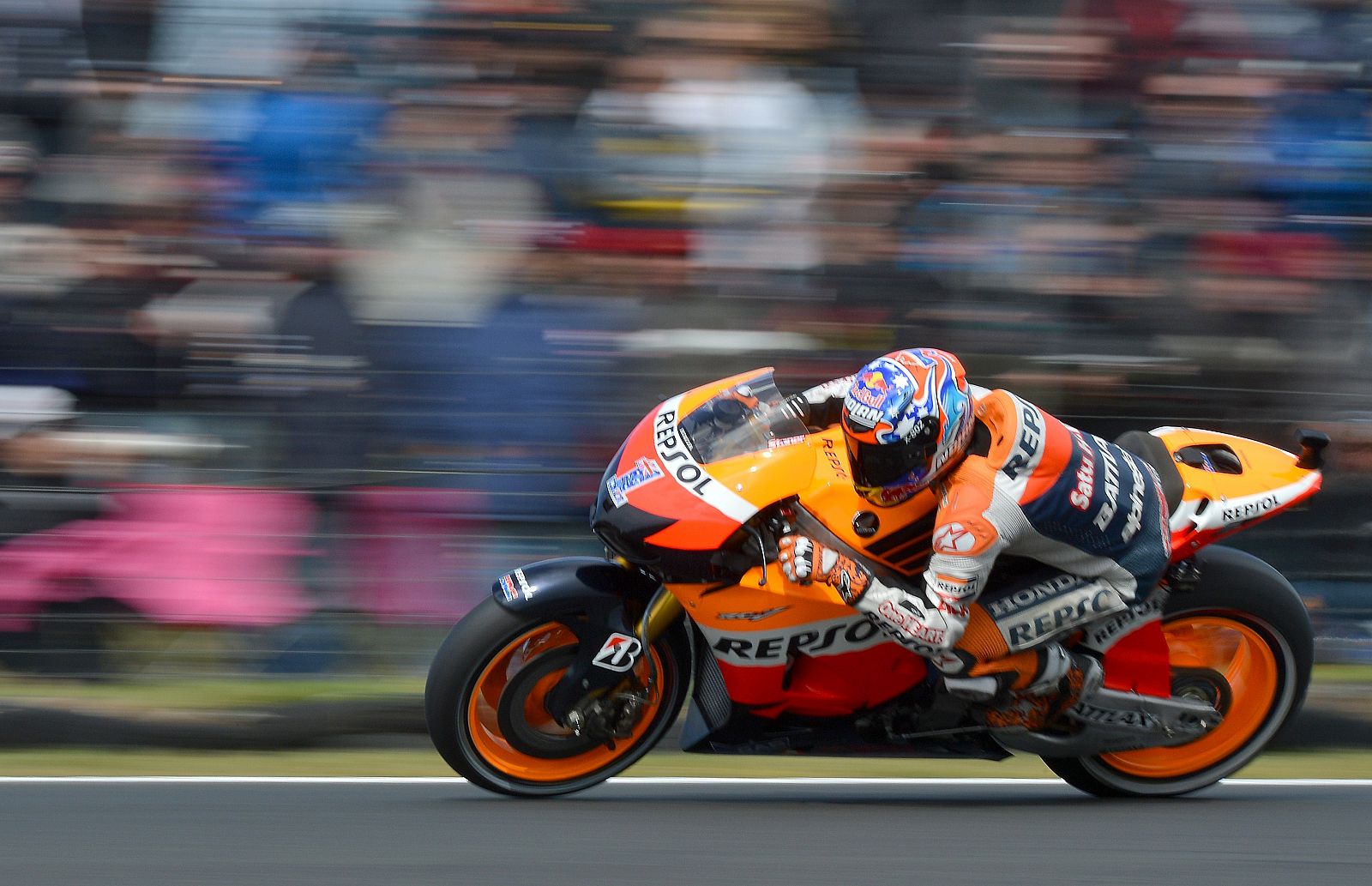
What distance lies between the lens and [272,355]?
593 centimetres

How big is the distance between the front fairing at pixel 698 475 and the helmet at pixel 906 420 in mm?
244

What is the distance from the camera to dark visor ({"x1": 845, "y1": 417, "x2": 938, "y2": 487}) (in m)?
4.21

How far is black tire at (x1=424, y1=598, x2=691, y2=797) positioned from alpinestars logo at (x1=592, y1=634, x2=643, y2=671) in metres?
0.10

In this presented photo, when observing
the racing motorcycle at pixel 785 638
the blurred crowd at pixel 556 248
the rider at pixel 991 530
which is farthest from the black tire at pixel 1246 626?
the blurred crowd at pixel 556 248

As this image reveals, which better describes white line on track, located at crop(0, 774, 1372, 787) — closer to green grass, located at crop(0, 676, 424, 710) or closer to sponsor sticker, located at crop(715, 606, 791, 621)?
green grass, located at crop(0, 676, 424, 710)

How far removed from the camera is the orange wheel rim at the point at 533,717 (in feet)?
15.5

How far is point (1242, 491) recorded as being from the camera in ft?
15.5

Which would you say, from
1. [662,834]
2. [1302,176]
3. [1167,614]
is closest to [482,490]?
[662,834]

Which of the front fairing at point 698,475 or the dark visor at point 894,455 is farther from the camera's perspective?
the front fairing at point 698,475

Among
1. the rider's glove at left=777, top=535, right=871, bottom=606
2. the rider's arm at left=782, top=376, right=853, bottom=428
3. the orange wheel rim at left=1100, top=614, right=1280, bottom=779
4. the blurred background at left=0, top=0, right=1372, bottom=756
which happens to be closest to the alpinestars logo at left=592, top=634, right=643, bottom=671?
the rider's glove at left=777, top=535, right=871, bottom=606

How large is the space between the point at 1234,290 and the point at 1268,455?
1.46 meters

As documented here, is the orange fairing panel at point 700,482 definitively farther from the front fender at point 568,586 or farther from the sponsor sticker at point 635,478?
the front fender at point 568,586

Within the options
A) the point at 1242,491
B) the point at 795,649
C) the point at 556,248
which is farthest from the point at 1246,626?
the point at 556,248

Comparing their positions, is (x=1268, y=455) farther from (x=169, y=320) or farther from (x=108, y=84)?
(x=108, y=84)
